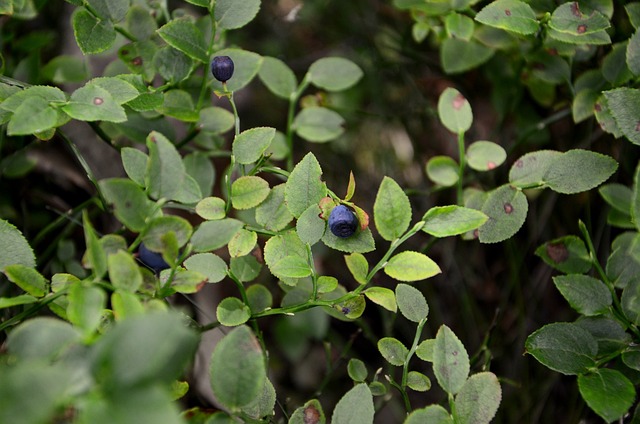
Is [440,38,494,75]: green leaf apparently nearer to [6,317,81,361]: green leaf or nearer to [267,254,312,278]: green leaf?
[267,254,312,278]: green leaf

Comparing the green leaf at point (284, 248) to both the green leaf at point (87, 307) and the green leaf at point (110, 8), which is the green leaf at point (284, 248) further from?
the green leaf at point (110, 8)


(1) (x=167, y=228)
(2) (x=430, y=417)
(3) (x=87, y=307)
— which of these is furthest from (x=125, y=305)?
(2) (x=430, y=417)

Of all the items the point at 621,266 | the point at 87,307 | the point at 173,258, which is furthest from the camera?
the point at 621,266

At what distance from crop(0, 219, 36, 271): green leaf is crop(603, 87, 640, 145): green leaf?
28.6 inches

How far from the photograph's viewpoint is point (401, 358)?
2.49 feet

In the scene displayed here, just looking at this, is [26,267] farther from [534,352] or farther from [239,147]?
[534,352]

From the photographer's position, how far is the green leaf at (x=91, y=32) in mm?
803

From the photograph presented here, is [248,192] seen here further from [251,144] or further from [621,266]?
[621,266]

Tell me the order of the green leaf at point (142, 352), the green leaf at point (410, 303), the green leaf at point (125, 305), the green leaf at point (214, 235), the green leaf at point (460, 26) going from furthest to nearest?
the green leaf at point (460, 26)
the green leaf at point (410, 303)
the green leaf at point (214, 235)
the green leaf at point (125, 305)
the green leaf at point (142, 352)

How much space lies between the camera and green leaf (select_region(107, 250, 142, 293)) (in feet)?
1.88

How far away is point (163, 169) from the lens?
0.63m

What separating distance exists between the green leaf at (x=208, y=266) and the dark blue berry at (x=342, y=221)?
0.46 feet

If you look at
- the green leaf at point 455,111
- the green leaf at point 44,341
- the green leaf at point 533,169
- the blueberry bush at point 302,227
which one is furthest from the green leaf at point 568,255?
the green leaf at point 44,341

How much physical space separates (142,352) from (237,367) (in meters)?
0.15
